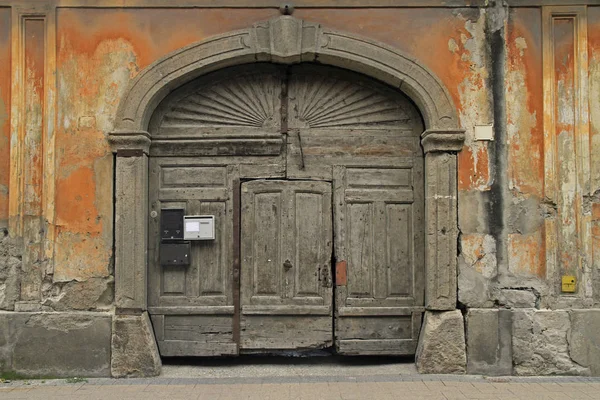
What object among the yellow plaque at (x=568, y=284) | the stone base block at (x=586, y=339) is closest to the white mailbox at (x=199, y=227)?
the yellow plaque at (x=568, y=284)

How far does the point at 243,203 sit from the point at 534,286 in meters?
3.01

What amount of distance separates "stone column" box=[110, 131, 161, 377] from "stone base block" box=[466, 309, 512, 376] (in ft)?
10.1

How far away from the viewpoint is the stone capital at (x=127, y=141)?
5.47 metres

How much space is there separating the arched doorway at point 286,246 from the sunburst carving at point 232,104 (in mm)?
140

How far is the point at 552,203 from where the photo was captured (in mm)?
5457

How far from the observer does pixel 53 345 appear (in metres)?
5.37

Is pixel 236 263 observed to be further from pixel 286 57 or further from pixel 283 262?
pixel 286 57

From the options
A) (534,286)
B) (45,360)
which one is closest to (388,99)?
(534,286)

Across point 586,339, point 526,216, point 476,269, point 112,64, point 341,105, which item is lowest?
point 586,339

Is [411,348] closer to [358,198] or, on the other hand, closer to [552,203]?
[358,198]

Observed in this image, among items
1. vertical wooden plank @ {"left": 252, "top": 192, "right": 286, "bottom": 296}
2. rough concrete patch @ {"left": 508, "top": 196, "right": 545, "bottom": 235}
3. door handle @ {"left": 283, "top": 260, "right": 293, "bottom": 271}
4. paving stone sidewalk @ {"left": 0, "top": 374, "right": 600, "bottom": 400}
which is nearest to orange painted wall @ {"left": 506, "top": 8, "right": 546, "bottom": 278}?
rough concrete patch @ {"left": 508, "top": 196, "right": 545, "bottom": 235}

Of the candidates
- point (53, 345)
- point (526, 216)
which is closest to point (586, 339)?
point (526, 216)

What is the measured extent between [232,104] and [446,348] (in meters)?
3.30

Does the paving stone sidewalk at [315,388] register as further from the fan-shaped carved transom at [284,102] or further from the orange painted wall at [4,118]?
the fan-shaped carved transom at [284,102]
